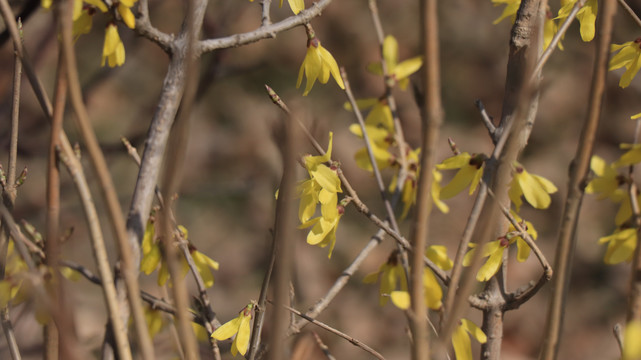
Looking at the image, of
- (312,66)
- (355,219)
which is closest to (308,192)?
(312,66)

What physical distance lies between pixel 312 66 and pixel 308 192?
22 cm

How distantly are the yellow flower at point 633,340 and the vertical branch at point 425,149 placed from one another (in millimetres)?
177

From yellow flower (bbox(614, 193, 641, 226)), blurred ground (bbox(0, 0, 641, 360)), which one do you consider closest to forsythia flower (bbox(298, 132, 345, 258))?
yellow flower (bbox(614, 193, 641, 226))

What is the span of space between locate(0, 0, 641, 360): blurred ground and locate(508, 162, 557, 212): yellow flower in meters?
1.56

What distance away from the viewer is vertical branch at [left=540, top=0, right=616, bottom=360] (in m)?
0.46

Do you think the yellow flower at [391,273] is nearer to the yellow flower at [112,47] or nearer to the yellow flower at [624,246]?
the yellow flower at [624,246]

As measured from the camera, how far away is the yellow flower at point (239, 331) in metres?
0.81

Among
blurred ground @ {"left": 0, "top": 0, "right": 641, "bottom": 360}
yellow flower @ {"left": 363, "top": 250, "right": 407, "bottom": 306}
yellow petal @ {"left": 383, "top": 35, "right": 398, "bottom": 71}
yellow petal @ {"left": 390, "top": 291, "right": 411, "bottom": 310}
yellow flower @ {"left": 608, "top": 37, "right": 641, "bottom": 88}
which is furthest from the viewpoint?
blurred ground @ {"left": 0, "top": 0, "right": 641, "bottom": 360}

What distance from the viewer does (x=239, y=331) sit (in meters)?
0.82

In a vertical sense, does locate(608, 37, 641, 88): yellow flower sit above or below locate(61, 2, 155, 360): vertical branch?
above

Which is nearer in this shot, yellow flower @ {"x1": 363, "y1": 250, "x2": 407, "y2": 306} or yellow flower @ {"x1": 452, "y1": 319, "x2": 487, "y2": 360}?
yellow flower @ {"x1": 452, "y1": 319, "x2": 487, "y2": 360}

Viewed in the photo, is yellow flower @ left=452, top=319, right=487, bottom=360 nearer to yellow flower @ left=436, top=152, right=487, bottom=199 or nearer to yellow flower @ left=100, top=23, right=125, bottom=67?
yellow flower @ left=436, top=152, right=487, bottom=199

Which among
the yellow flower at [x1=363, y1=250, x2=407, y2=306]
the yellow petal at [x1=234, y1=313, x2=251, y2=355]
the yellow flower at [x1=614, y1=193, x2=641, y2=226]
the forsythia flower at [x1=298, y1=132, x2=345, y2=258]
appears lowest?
the yellow petal at [x1=234, y1=313, x2=251, y2=355]

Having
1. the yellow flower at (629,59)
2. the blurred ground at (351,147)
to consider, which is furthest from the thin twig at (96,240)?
the blurred ground at (351,147)
